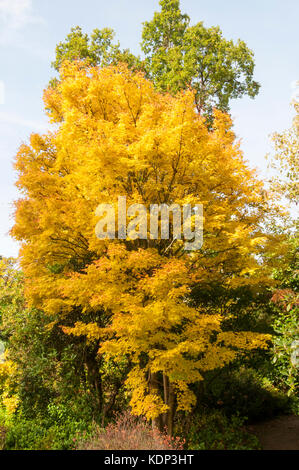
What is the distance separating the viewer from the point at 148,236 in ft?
29.9

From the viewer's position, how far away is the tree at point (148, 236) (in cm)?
802

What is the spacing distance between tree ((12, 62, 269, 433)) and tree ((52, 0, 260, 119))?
9.90 meters

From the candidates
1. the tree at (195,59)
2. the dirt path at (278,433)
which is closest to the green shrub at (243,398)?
the dirt path at (278,433)

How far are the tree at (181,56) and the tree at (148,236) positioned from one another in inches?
390

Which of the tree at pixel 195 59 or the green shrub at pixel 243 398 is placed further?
the tree at pixel 195 59

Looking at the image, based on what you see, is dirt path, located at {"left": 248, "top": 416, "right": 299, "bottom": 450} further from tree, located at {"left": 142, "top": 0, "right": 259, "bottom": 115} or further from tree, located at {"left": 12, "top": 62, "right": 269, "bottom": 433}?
tree, located at {"left": 142, "top": 0, "right": 259, "bottom": 115}

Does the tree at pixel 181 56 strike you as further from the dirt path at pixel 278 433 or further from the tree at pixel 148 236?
the dirt path at pixel 278 433

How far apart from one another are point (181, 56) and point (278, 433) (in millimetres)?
18372

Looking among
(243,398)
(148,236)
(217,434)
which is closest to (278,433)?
(243,398)

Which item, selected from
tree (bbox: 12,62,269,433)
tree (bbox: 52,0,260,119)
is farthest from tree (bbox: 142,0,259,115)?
tree (bbox: 12,62,269,433)

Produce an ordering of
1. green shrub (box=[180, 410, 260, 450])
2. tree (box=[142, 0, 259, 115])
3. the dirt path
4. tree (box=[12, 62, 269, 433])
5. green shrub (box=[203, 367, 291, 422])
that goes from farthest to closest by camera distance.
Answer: tree (box=[142, 0, 259, 115]), green shrub (box=[203, 367, 291, 422]), the dirt path, green shrub (box=[180, 410, 260, 450]), tree (box=[12, 62, 269, 433])

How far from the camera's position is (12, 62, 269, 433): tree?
8023mm
